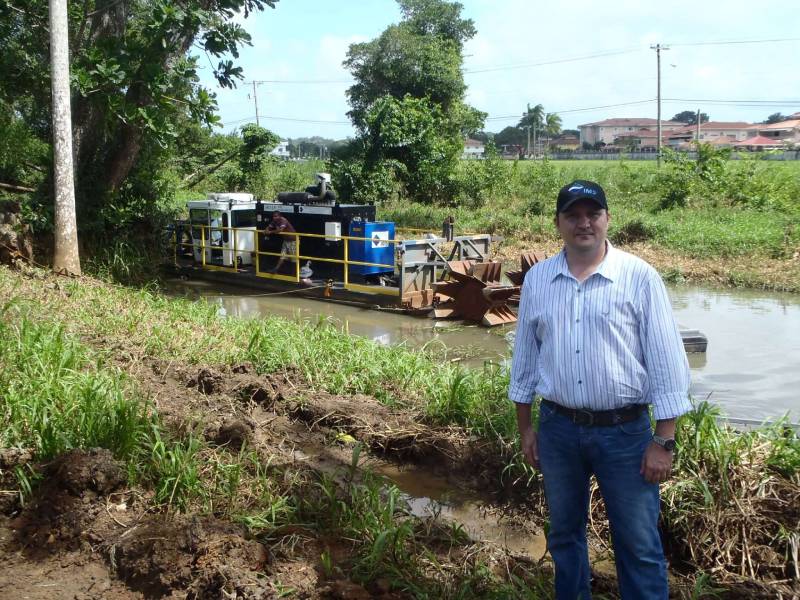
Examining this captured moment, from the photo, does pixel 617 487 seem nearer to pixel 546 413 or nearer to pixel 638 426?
pixel 638 426

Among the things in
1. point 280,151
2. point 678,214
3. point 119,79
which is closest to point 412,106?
point 678,214

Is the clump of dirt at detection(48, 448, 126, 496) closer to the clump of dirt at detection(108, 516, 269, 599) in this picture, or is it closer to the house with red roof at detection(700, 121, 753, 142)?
the clump of dirt at detection(108, 516, 269, 599)

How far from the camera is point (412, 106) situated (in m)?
31.3

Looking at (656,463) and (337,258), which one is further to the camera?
(337,258)

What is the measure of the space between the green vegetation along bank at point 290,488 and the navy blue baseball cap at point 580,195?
1889mm

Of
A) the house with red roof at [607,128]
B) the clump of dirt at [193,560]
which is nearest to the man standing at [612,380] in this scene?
the clump of dirt at [193,560]

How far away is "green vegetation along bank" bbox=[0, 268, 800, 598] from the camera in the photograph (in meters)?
3.79

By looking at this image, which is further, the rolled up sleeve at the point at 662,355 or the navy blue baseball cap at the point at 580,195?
the navy blue baseball cap at the point at 580,195

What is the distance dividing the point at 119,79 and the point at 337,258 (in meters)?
5.36

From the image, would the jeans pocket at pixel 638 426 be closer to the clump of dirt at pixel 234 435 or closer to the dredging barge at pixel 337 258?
the clump of dirt at pixel 234 435

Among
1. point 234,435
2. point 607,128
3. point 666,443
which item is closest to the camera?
point 666,443

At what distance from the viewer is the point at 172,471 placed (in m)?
4.52

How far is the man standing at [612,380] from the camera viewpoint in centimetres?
293

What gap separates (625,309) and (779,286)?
14.5 metres
